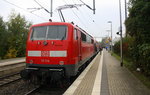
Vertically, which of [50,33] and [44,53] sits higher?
[50,33]

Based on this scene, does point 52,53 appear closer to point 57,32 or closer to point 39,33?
point 57,32

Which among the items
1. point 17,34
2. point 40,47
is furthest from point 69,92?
point 17,34

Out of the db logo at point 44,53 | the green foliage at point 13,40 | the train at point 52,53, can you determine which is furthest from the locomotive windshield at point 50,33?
the green foliage at point 13,40

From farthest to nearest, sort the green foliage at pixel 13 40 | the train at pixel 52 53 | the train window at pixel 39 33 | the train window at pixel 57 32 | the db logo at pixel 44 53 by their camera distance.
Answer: the green foliage at pixel 13 40 → the train window at pixel 39 33 → the train window at pixel 57 32 → the db logo at pixel 44 53 → the train at pixel 52 53

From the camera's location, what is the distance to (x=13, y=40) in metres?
38.4

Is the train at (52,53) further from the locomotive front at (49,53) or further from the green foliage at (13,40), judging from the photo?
the green foliage at (13,40)

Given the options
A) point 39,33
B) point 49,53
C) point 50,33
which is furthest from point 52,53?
point 39,33

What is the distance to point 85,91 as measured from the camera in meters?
6.37

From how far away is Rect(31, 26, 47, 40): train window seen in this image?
7642mm

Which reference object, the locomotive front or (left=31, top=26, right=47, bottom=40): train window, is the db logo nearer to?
the locomotive front

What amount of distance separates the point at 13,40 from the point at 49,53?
111 ft

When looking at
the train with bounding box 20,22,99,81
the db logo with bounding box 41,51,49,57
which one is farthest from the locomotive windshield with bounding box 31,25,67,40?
the db logo with bounding box 41,51,49,57

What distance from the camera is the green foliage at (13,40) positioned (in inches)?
1494

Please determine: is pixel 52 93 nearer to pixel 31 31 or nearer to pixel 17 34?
pixel 31 31
